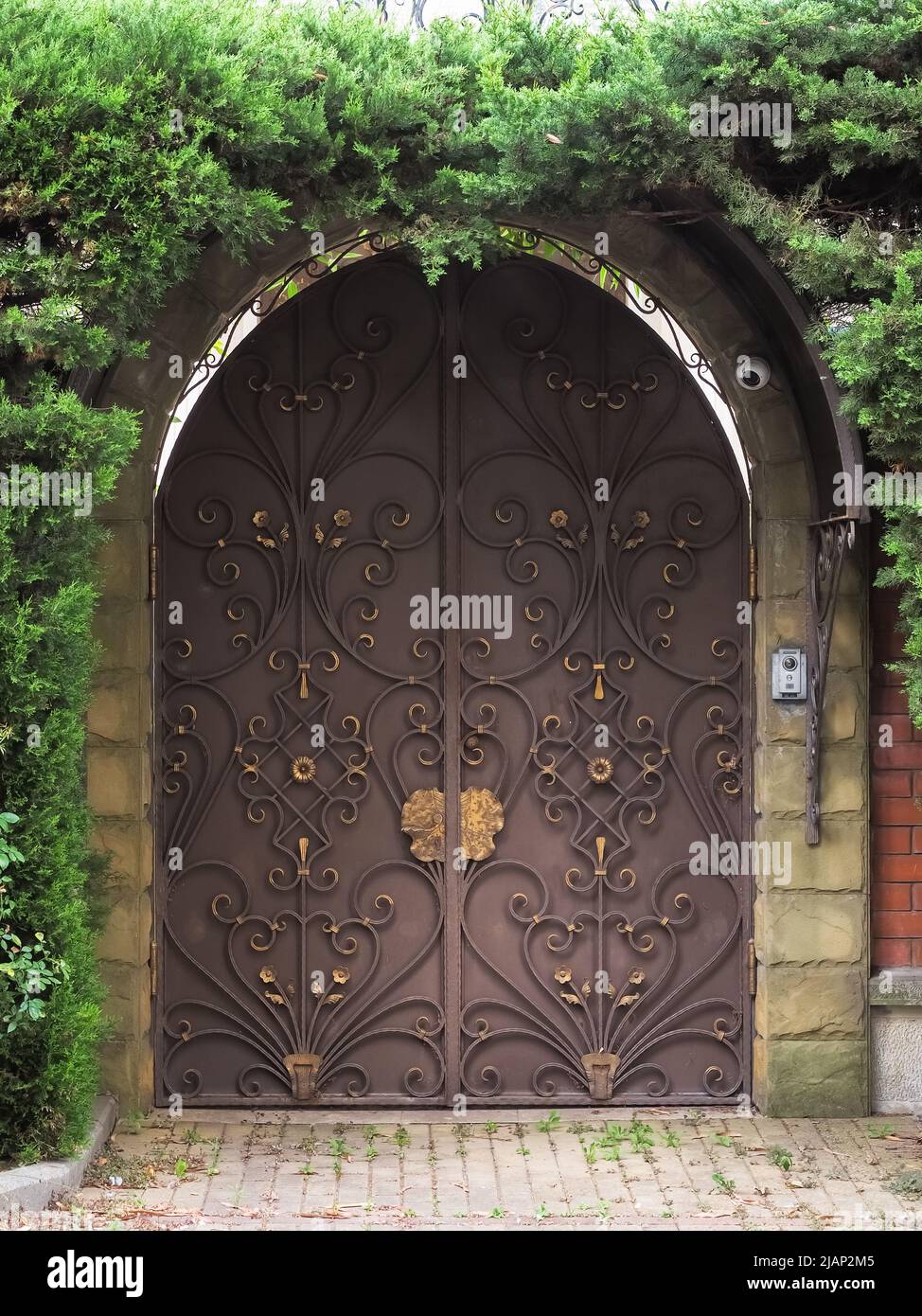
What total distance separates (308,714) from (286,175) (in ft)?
6.75

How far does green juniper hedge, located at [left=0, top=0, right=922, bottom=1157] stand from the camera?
4613 millimetres

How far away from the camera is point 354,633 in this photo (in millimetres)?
6004

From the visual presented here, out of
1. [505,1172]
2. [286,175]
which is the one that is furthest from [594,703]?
[286,175]

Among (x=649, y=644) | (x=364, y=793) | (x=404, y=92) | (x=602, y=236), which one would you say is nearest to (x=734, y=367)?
(x=602, y=236)

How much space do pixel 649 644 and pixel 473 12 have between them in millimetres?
2583

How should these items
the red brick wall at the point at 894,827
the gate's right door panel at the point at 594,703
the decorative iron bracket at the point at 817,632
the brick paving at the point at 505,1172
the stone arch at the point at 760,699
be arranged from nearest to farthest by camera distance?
the brick paving at the point at 505,1172 → the decorative iron bracket at the point at 817,632 → the stone arch at the point at 760,699 → the red brick wall at the point at 894,827 → the gate's right door panel at the point at 594,703

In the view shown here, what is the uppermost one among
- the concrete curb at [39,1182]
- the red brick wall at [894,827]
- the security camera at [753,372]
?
the security camera at [753,372]

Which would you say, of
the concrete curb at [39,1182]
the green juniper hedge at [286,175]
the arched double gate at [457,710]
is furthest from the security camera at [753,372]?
the concrete curb at [39,1182]

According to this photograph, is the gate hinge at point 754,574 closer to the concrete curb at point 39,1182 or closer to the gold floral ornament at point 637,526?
the gold floral ornament at point 637,526

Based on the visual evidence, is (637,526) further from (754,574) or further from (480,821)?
(480,821)

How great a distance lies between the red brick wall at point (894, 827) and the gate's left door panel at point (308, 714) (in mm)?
1697

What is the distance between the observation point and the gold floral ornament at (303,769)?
Answer: 235 inches

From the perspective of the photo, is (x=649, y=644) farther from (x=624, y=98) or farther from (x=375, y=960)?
(x=624, y=98)

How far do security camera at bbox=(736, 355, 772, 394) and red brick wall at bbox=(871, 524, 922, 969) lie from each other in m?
0.93
